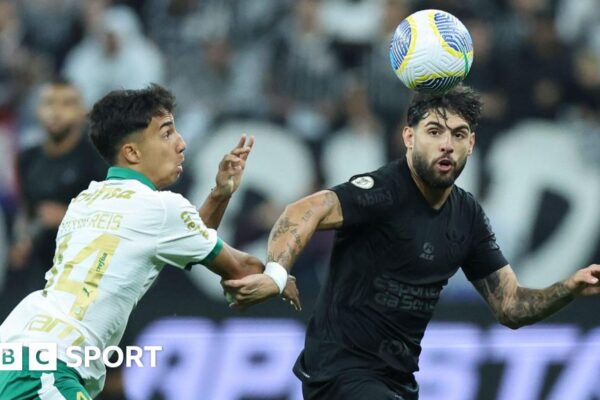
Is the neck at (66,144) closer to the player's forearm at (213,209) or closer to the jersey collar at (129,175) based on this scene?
the player's forearm at (213,209)

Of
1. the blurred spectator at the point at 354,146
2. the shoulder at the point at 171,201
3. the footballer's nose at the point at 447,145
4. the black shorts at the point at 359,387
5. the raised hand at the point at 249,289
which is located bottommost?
the black shorts at the point at 359,387

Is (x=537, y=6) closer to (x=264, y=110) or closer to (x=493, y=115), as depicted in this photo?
(x=493, y=115)

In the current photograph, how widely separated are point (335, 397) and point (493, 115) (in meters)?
5.64

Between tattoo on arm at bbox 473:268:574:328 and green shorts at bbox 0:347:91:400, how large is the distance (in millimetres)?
2317

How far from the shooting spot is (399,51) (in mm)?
6266

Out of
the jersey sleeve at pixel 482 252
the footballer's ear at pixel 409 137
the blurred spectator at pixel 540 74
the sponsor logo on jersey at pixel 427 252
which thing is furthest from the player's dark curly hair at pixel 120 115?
the blurred spectator at pixel 540 74

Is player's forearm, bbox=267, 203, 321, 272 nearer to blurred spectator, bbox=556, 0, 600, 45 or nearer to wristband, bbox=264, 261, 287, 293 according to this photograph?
wristband, bbox=264, 261, 287, 293

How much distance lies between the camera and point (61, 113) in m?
9.12

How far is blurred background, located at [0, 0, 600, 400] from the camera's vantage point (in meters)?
10.4

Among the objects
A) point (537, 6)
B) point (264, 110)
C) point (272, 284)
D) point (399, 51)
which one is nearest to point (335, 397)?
point (272, 284)

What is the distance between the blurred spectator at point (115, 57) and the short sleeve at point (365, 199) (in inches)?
202

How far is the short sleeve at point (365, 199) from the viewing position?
5.73m

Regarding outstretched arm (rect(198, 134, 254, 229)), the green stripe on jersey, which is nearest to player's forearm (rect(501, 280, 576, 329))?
outstretched arm (rect(198, 134, 254, 229))

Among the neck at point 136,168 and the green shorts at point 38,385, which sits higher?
the neck at point 136,168
